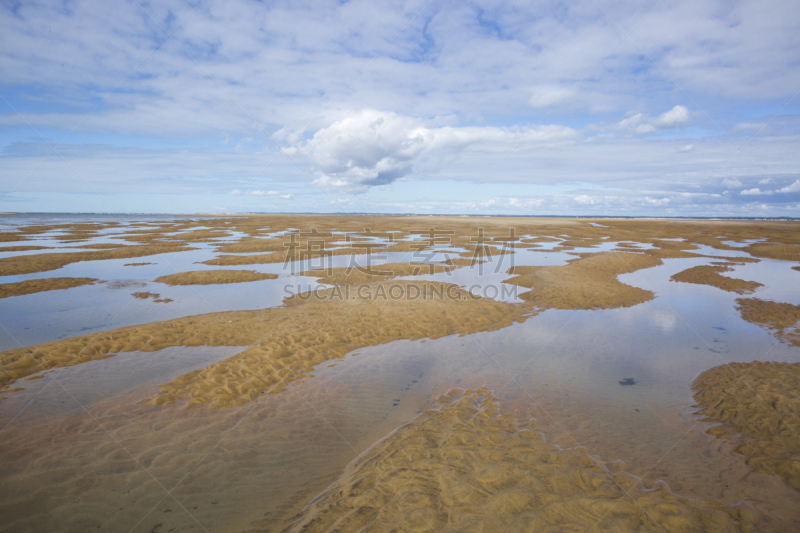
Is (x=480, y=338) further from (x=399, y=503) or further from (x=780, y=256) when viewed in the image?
(x=780, y=256)

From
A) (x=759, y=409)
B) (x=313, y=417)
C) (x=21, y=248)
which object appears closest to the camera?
(x=759, y=409)

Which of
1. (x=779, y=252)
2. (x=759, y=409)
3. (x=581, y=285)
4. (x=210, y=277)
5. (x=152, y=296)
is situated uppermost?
(x=779, y=252)

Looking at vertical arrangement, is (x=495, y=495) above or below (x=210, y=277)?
below

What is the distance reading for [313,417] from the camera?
25.1 feet

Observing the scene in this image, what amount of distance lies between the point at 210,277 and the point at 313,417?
17650 millimetres

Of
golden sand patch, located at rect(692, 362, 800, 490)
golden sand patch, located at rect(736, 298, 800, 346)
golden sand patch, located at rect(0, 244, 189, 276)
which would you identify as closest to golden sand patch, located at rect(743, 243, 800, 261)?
golden sand patch, located at rect(736, 298, 800, 346)

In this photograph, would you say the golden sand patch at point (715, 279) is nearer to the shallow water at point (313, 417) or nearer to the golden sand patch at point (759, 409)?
the shallow water at point (313, 417)

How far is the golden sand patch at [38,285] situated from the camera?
58.5ft

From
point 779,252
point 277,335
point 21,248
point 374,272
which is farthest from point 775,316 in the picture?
point 21,248

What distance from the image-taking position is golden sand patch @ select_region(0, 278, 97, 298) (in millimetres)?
17844

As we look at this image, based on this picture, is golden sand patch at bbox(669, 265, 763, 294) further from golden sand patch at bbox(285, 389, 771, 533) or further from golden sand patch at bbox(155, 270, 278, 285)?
golden sand patch at bbox(155, 270, 278, 285)

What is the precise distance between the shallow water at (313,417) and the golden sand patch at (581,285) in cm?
237

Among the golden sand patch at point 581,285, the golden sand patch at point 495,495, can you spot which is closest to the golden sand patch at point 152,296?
the golden sand patch at point 495,495

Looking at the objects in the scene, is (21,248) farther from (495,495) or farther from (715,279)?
(715,279)
